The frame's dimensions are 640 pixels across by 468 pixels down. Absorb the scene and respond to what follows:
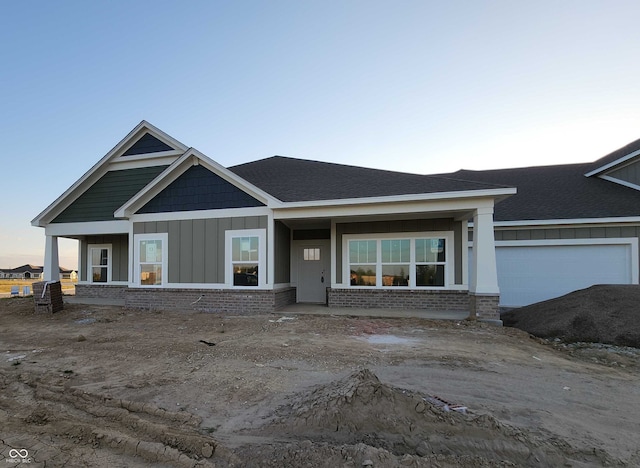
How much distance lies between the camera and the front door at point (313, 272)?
13.3m

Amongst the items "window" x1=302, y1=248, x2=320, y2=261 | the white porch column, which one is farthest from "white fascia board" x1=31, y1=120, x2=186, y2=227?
"window" x1=302, y1=248, x2=320, y2=261

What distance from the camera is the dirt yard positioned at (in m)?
3.05

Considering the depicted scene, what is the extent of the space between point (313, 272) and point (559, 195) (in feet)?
32.7

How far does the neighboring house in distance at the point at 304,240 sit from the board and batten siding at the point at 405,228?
3cm

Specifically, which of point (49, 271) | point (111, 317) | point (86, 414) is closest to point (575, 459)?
point (86, 414)

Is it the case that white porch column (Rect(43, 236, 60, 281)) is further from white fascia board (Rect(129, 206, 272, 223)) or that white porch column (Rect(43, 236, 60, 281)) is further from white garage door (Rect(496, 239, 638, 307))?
white garage door (Rect(496, 239, 638, 307))

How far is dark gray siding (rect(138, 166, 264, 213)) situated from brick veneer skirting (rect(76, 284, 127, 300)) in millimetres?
4985

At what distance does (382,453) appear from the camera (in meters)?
2.81

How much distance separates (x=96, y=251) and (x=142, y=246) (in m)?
5.11

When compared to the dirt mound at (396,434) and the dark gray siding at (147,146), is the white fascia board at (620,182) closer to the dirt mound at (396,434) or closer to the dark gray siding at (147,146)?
the dirt mound at (396,434)

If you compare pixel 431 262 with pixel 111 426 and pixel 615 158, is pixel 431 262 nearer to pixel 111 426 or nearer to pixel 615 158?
pixel 111 426

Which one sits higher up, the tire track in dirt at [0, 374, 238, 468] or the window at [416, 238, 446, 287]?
the window at [416, 238, 446, 287]

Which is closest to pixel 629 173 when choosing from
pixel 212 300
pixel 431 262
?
pixel 431 262

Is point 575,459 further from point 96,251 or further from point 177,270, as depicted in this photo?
point 96,251
